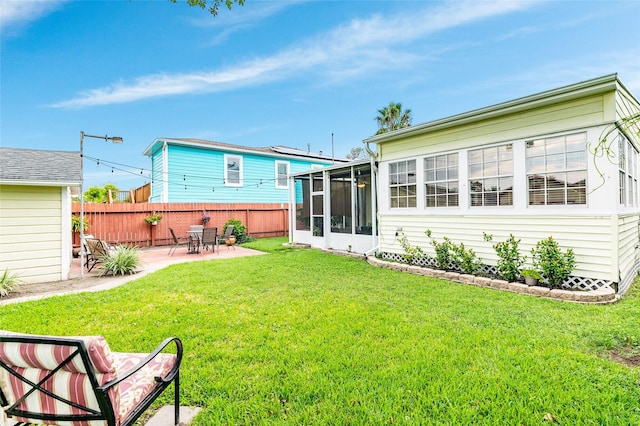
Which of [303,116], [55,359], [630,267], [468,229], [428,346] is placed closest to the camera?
[55,359]

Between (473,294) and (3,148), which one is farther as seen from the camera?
(3,148)

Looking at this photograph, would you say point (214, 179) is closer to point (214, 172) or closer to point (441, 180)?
point (214, 172)

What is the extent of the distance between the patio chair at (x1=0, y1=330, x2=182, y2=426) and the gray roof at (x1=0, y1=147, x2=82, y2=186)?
6563 mm

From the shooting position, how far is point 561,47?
917 cm

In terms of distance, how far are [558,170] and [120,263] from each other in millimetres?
9995

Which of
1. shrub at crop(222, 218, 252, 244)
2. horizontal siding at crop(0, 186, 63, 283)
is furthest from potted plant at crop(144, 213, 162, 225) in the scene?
horizontal siding at crop(0, 186, 63, 283)

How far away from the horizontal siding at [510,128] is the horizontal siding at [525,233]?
5.50ft

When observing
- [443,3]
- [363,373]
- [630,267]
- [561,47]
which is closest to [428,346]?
[363,373]

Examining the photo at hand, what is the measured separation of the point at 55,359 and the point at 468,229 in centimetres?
730

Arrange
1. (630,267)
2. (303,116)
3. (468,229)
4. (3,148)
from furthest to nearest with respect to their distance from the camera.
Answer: (303,116), (3,148), (468,229), (630,267)

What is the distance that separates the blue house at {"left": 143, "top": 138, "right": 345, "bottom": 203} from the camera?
47.9ft

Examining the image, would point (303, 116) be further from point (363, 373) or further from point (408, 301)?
point (363, 373)

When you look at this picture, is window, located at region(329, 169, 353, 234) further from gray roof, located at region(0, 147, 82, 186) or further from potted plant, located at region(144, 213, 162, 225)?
potted plant, located at region(144, 213, 162, 225)

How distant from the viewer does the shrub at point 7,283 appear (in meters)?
5.95
